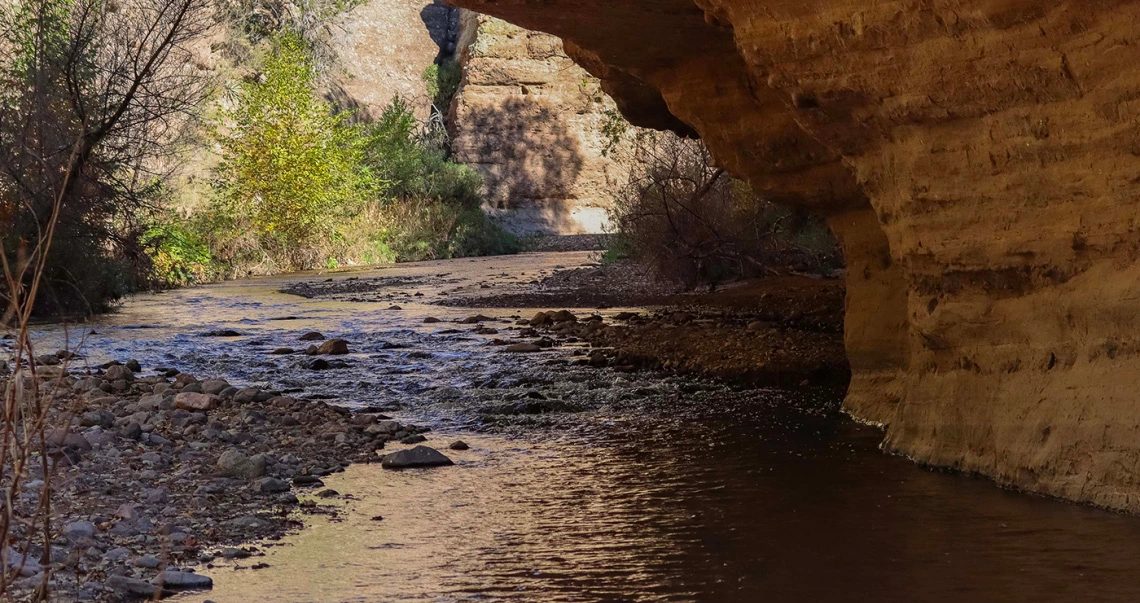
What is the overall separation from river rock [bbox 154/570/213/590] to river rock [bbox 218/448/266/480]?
1.44 metres

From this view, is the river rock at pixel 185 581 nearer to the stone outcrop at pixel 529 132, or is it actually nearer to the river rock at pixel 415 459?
the river rock at pixel 415 459

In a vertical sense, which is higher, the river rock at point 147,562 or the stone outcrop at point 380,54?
the stone outcrop at point 380,54

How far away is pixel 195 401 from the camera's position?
679cm

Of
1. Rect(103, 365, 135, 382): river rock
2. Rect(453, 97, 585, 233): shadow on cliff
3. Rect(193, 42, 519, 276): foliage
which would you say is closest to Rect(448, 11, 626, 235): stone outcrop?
Rect(453, 97, 585, 233): shadow on cliff

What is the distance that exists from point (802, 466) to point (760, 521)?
1.12 metres

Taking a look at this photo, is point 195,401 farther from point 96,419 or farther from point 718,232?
point 718,232

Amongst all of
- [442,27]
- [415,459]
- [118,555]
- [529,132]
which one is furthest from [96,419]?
[442,27]

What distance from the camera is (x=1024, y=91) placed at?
4742 mm

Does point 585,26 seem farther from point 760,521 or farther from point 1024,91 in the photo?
point 760,521

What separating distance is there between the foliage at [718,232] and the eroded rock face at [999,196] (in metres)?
7.59

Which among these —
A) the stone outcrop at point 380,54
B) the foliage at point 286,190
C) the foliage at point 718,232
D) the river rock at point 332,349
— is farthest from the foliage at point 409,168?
the river rock at point 332,349

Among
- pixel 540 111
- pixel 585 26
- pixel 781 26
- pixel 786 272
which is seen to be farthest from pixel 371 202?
pixel 781 26

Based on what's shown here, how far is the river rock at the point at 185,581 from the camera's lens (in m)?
3.67

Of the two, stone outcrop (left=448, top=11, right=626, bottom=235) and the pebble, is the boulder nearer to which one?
the pebble
